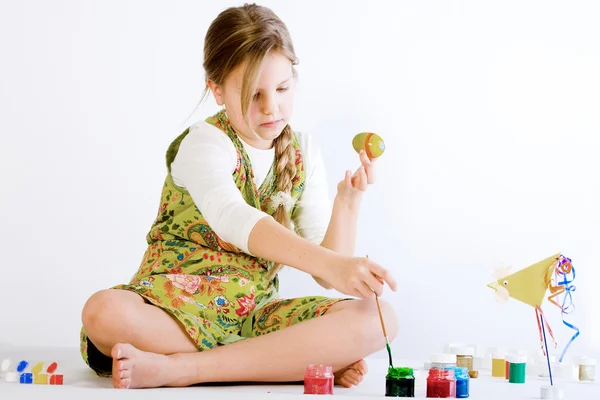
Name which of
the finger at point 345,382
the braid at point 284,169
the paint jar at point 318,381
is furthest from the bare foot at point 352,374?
the braid at point 284,169

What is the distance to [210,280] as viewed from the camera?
1423mm

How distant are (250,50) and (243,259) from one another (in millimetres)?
322

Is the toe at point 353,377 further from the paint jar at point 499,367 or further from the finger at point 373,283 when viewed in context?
the paint jar at point 499,367

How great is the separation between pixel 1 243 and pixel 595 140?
4.51 ft

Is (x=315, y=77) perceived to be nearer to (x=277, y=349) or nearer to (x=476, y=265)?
(x=476, y=265)

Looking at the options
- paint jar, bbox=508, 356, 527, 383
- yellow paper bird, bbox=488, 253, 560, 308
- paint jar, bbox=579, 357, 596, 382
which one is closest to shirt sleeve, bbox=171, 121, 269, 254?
yellow paper bird, bbox=488, 253, 560, 308

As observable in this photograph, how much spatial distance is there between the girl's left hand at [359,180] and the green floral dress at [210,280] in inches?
5.0

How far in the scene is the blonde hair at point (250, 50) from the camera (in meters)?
1.42

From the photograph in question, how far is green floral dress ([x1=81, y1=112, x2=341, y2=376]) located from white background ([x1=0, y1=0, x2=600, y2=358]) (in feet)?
2.07

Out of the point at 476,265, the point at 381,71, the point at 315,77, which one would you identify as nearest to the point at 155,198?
the point at 315,77

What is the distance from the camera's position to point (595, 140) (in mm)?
2199

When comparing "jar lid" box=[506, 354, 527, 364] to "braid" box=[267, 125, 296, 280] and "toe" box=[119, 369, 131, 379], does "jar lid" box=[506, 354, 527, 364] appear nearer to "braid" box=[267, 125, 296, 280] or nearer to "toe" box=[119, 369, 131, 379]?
"braid" box=[267, 125, 296, 280]

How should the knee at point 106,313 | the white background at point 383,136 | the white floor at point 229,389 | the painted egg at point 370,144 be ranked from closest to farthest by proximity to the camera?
the white floor at point 229,389
the knee at point 106,313
the painted egg at point 370,144
the white background at point 383,136

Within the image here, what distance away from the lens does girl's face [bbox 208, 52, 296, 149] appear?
4.64 feet
